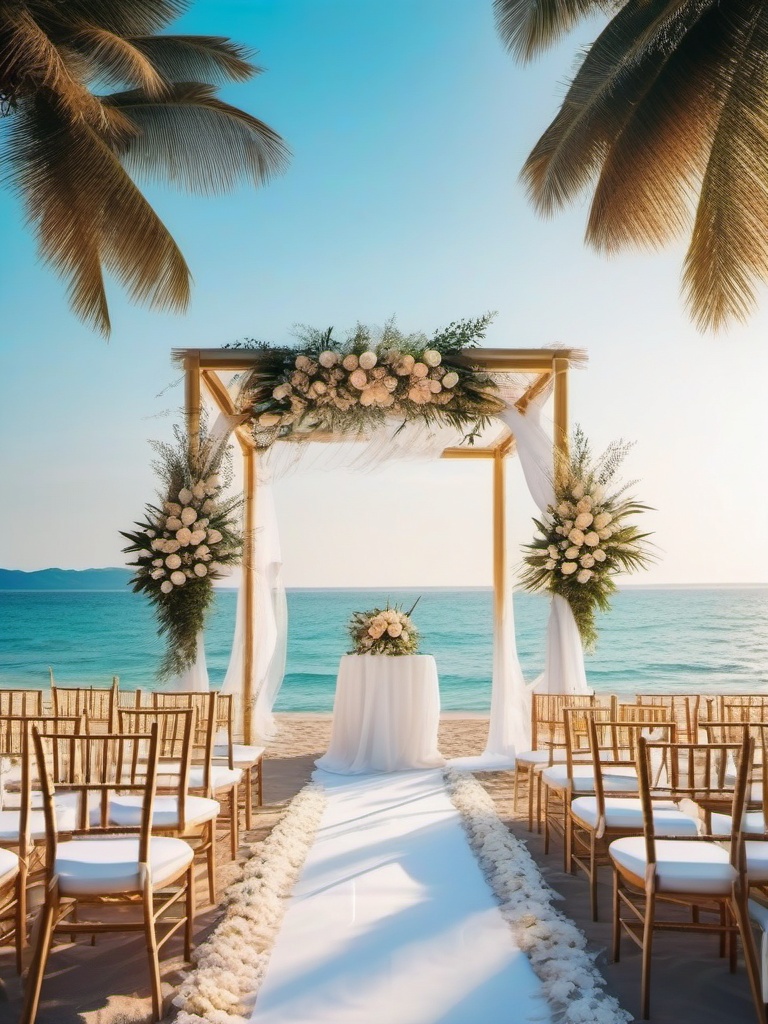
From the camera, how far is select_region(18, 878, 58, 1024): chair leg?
8.43 ft

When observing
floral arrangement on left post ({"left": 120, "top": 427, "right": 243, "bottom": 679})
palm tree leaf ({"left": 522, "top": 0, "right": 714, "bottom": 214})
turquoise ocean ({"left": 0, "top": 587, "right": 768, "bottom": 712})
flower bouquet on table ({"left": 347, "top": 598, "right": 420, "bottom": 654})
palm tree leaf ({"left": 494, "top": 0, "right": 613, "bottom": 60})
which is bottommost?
turquoise ocean ({"left": 0, "top": 587, "right": 768, "bottom": 712})

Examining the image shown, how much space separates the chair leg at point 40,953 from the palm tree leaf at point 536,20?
7455mm

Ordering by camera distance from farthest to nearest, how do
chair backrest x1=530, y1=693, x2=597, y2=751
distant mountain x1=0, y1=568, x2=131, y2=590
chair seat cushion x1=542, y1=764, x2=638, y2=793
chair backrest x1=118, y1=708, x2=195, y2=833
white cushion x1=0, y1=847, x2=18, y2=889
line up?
distant mountain x1=0, y1=568, x2=131, y2=590 < chair backrest x1=530, y1=693, x2=597, y2=751 < chair seat cushion x1=542, y1=764, x2=638, y2=793 < chair backrest x1=118, y1=708, x2=195, y2=833 < white cushion x1=0, y1=847, x2=18, y2=889

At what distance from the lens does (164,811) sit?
360 cm

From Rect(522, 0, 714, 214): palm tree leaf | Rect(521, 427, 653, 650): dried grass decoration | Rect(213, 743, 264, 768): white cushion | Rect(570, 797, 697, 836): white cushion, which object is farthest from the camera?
Rect(521, 427, 653, 650): dried grass decoration

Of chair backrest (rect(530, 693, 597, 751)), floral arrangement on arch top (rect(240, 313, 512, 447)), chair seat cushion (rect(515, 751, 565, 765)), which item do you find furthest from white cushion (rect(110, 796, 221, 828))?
floral arrangement on arch top (rect(240, 313, 512, 447))

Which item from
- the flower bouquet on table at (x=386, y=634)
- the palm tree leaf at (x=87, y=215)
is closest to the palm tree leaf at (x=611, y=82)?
the palm tree leaf at (x=87, y=215)

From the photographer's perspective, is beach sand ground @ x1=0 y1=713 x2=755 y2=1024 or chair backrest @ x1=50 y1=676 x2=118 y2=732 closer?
beach sand ground @ x1=0 y1=713 x2=755 y2=1024

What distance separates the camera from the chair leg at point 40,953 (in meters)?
2.57

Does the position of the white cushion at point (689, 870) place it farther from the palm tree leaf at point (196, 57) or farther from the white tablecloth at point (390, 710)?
the palm tree leaf at point (196, 57)

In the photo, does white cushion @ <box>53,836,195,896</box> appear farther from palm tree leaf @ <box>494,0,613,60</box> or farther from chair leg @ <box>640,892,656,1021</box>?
palm tree leaf @ <box>494,0,613,60</box>

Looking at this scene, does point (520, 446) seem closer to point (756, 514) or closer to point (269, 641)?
point (269, 641)

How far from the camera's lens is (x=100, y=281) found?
300 inches

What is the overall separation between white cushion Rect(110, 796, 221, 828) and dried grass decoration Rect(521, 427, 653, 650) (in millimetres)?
3629
